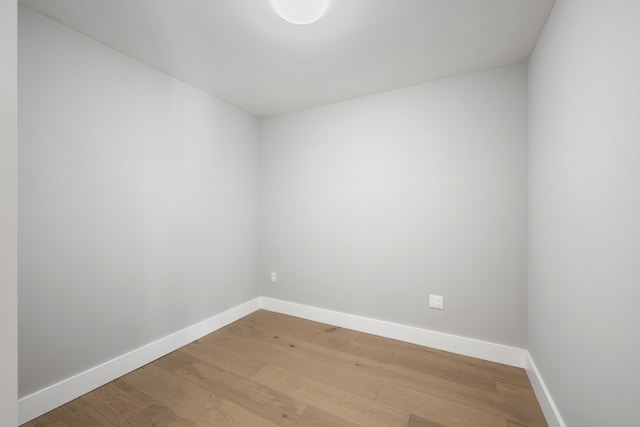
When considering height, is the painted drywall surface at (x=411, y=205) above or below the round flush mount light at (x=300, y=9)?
below

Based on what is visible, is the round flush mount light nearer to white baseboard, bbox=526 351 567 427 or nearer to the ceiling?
the ceiling

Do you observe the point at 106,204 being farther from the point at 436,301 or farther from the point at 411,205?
the point at 436,301

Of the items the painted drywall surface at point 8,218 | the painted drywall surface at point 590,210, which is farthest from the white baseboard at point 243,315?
the painted drywall surface at point 8,218

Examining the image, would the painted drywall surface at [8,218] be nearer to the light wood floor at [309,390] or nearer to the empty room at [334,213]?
the empty room at [334,213]

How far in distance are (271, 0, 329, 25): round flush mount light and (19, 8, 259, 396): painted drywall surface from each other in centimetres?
133

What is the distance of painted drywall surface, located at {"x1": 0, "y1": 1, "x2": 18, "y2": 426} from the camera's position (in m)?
0.83

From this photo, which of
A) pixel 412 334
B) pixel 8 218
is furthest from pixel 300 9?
pixel 412 334

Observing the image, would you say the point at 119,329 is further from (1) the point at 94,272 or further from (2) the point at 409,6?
(2) the point at 409,6

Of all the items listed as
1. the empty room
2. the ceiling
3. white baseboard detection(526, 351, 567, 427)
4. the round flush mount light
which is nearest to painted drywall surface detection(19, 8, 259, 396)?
the empty room

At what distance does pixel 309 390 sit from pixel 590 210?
71.6 inches

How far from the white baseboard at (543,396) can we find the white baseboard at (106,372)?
2.60 metres

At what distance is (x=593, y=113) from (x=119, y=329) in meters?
2.98

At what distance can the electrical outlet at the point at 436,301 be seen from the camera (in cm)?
220

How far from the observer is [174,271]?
222 cm
